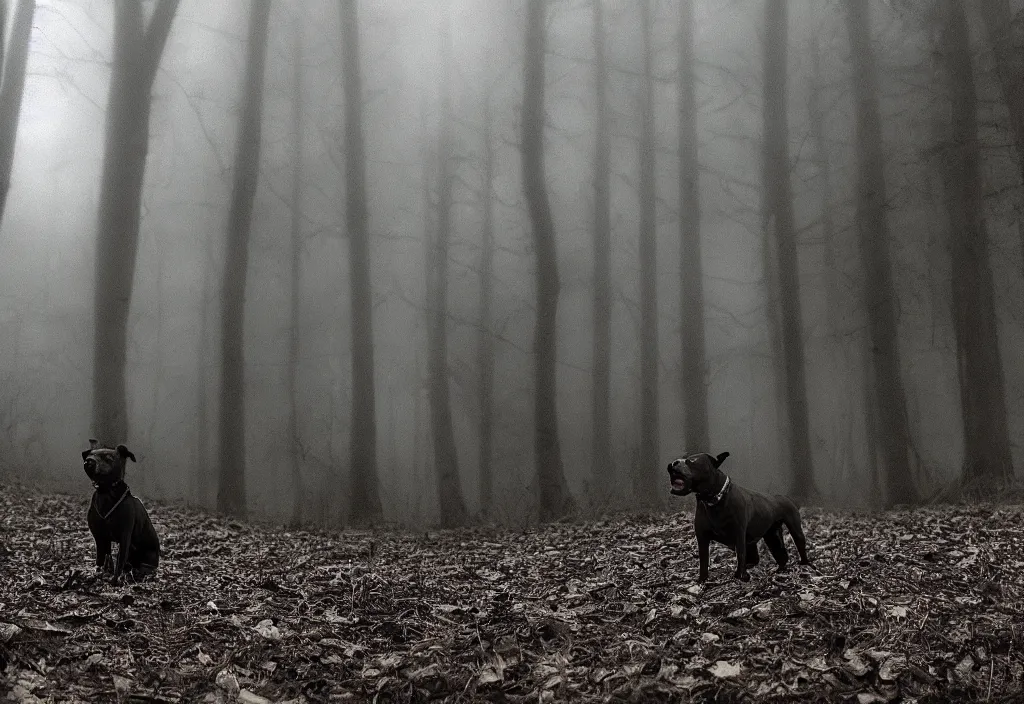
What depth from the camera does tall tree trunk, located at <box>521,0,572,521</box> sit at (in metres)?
12.4

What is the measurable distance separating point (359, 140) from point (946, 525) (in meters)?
11.7

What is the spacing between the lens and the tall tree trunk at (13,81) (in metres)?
12.3

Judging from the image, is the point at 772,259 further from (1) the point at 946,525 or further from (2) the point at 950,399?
(1) the point at 946,525

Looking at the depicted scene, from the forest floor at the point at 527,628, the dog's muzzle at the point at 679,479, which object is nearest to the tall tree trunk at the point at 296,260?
the forest floor at the point at 527,628

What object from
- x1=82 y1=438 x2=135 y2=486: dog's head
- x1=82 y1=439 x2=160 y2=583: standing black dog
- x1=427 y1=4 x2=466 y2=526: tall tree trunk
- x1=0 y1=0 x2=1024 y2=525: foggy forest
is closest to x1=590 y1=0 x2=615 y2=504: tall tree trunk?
x1=0 y1=0 x2=1024 y2=525: foggy forest

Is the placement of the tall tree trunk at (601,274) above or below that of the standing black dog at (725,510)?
above

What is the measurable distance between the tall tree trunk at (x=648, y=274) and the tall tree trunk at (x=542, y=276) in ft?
6.69

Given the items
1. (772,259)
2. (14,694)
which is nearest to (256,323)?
(772,259)

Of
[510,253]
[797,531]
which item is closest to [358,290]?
[510,253]

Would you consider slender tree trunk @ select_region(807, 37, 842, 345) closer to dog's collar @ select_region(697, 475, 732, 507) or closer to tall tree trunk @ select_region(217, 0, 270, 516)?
dog's collar @ select_region(697, 475, 732, 507)

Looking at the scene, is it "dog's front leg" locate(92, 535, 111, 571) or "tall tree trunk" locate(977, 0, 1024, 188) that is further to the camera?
"tall tree trunk" locate(977, 0, 1024, 188)

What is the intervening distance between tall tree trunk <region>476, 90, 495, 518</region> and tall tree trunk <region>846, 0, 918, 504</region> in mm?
7206

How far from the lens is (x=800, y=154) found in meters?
14.4

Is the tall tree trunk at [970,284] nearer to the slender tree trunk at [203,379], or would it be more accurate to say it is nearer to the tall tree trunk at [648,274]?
the tall tree trunk at [648,274]
